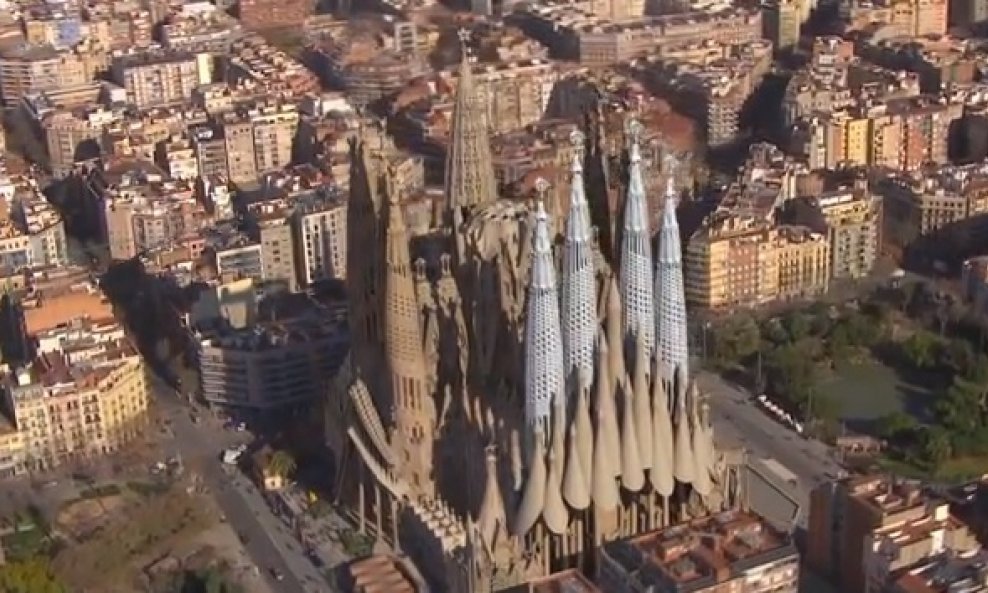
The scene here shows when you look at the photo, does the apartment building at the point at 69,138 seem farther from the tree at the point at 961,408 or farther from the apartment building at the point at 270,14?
the tree at the point at 961,408

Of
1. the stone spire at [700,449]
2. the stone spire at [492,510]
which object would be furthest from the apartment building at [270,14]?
the stone spire at [492,510]

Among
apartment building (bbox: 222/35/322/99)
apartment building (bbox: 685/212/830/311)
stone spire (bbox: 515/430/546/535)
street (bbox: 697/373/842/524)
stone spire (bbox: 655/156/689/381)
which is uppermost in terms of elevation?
stone spire (bbox: 655/156/689/381)

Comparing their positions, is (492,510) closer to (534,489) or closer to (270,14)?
(534,489)

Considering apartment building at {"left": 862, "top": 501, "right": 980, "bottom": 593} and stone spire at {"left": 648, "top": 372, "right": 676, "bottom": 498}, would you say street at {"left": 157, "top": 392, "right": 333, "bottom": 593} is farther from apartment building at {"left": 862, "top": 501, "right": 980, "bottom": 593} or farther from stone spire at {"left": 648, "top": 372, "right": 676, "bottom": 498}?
apartment building at {"left": 862, "top": 501, "right": 980, "bottom": 593}

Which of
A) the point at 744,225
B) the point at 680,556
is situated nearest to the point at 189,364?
the point at 744,225

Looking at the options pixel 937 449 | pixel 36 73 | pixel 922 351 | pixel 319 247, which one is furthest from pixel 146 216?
pixel 937 449

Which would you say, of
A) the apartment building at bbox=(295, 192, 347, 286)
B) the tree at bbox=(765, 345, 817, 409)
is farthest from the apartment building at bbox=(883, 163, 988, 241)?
the apartment building at bbox=(295, 192, 347, 286)

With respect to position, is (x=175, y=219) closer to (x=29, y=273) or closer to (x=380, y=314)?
(x=29, y=273)
